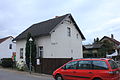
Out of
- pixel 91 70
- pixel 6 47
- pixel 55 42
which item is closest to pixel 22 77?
pixel 91 70

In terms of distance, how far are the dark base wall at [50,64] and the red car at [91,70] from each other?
5026 millimetres

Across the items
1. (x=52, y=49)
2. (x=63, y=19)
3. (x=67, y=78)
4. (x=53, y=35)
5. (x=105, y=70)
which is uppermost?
(x=63, y=19)

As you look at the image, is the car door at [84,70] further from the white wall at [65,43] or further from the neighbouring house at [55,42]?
the white wall at [65,43]

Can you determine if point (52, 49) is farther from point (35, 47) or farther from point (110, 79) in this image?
point (110, 79)

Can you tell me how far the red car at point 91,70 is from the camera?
962 centimetres

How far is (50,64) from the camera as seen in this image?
57.8 feet

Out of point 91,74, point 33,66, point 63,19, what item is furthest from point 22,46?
point 91,74

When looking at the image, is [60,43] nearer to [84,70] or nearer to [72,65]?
[72,65]

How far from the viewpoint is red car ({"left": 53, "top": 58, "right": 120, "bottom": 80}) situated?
31.6 feet

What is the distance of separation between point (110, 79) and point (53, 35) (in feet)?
42.4

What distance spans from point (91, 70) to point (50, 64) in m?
8.00

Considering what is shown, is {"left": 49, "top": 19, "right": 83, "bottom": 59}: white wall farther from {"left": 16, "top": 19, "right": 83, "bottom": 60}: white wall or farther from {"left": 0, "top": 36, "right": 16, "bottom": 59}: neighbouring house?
{"left": 0, "top": 36, "right": 16, "bottom": 59}: neighbouring house

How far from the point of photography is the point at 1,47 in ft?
140

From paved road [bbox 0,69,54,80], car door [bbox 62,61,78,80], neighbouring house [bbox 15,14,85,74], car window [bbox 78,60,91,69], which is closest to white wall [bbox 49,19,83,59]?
neighbouring house [bbox 15,14,85,74]
